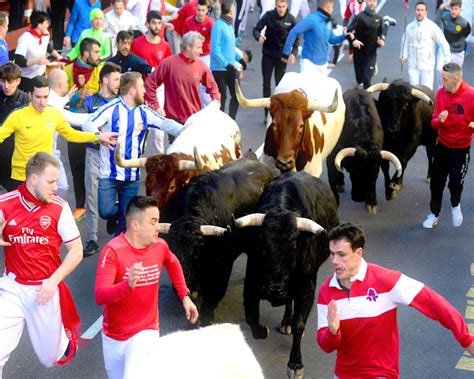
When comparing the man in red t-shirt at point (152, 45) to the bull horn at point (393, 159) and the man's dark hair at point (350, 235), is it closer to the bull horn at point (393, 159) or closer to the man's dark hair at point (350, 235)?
the bull horn at point (393, 159)

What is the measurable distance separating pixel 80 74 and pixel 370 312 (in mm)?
7757

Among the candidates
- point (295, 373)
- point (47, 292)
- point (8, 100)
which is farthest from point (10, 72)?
point (295, 373)

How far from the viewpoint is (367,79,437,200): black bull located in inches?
512

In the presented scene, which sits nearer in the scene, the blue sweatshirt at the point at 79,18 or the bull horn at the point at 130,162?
the bull horn at the point at 130,162

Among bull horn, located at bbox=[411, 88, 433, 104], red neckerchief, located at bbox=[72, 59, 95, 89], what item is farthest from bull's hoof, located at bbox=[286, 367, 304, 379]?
red neckerchief, located at bbox=[72, 59, 95, 89]

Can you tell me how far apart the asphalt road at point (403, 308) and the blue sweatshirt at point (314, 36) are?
1779mm

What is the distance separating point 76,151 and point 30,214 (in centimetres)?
488

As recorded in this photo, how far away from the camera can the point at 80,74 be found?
1314cm

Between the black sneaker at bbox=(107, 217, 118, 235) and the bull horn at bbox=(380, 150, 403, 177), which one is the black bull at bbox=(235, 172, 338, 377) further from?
the bull horn at bbox=(380, 150, 403, 177)

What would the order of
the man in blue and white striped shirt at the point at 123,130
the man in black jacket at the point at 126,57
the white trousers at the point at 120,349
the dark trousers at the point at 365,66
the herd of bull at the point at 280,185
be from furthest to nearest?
the dark trousers at the point at 365,66
the man in black jacket at the point at 126,57
the man in blue and white striped shirt at the point at 123,130
the herd of bull at the point at 280,185
the white trousers at the point at 120,349

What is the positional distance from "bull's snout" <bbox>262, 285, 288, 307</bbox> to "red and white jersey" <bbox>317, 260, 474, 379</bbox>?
2.02m

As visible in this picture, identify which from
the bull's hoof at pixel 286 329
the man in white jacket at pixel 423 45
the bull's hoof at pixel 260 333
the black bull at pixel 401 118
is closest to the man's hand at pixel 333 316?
the bull's hoof at pixel 260 333

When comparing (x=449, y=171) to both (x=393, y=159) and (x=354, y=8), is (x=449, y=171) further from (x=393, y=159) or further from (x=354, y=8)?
(x=354, y=8)

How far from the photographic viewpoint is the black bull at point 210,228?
8977mm
